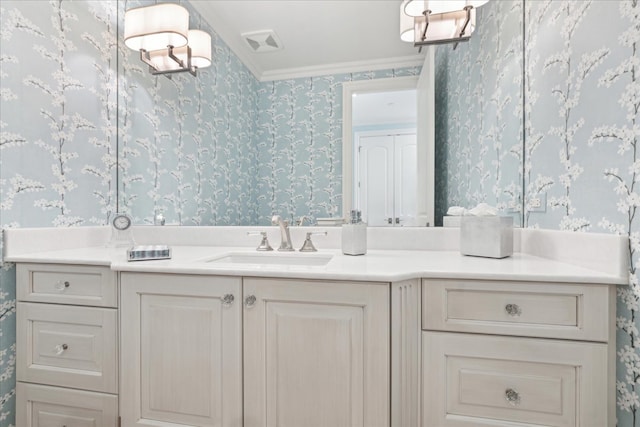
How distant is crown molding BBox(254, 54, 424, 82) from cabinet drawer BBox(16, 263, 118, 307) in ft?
3.84

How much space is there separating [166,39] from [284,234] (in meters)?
1.20

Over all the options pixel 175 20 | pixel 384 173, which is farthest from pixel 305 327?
pixel 175 20

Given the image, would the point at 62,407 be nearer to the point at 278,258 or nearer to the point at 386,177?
the point at 278,258

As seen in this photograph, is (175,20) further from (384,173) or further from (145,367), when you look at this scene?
(145,367)

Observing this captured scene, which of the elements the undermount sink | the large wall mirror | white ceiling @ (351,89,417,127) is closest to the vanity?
the undermount sink

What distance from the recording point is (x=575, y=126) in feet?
3.11

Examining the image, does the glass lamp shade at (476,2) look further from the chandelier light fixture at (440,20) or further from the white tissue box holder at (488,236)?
the white tissue box holder at (488,236)

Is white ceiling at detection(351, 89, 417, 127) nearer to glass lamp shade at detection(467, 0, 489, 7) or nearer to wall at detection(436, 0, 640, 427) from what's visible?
wall at detection(436, 0, 640, 427)

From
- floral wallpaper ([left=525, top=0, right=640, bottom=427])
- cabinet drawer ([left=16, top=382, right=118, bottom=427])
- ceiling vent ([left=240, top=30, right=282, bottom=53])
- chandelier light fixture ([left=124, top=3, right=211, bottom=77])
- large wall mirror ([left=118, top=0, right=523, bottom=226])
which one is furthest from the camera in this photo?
ceiling vent ([left=240, top=30, right=282, bottom=53])

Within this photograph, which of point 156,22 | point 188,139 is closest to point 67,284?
point 188,139

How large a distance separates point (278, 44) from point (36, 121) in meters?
1.13

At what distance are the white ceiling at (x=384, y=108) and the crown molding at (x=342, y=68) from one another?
0.47ft

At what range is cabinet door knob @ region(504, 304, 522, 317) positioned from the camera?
839 mm

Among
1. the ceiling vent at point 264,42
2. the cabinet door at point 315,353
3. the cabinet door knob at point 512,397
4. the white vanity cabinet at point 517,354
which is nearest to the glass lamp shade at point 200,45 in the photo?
the ceiling vent at point 264,42
